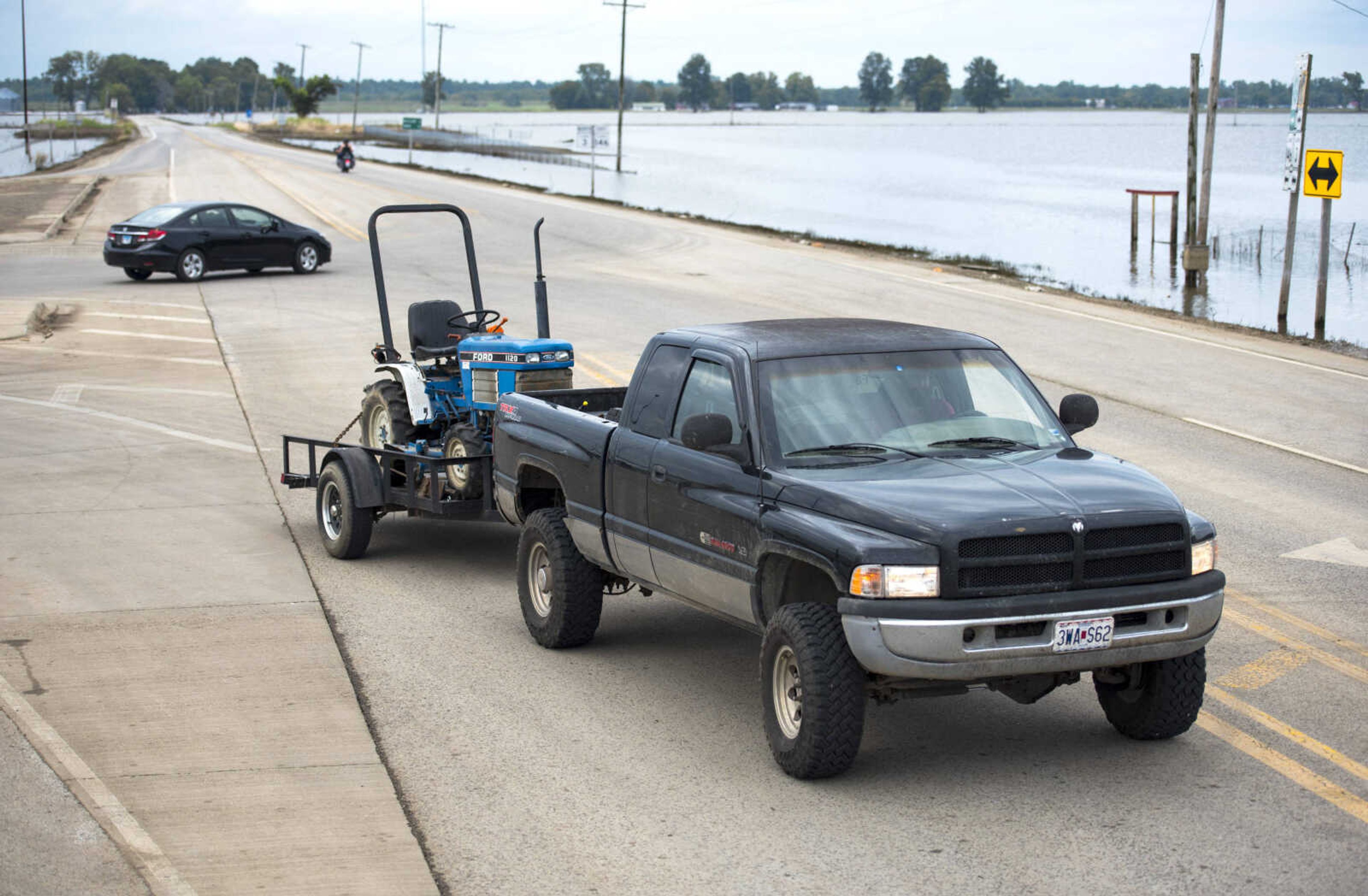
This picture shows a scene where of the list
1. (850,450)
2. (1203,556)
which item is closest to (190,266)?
(850,450)

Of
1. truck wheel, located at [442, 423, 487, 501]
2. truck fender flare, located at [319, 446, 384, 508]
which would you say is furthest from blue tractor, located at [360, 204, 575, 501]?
truck fender flare, located at [319, 446, 384, 508]

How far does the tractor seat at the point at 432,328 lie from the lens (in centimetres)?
1162

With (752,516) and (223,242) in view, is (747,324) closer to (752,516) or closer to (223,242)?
(752,516)

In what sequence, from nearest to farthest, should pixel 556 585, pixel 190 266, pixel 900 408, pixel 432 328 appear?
pixel 900 408 < pixel 556 585 < pixel 432 328 < pixel 190 266

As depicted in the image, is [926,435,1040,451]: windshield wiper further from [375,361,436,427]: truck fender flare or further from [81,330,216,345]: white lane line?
[81,330,216,345]: white lane line

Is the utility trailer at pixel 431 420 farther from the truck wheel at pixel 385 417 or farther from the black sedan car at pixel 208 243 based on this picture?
the black sedan car at pixel 208 243

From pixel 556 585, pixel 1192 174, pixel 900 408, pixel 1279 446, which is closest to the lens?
pixel 900 408

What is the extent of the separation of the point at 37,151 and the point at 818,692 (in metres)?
113

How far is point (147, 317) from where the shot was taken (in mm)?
25828

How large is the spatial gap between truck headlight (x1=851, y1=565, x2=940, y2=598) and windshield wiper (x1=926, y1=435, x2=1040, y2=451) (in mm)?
1147

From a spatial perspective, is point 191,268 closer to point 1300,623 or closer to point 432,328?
point 432,328

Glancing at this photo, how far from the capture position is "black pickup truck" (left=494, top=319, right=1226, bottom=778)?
6.20m

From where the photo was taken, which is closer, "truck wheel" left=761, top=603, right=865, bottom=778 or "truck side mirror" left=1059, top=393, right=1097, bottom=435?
"truck wheel" left=761, top=603, right=865, bottom=778

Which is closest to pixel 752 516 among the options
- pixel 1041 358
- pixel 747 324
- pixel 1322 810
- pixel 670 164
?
pixel 747 324
